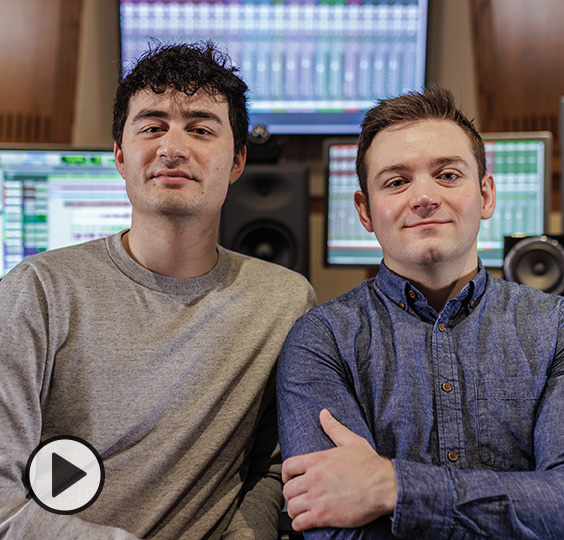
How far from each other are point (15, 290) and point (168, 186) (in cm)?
34

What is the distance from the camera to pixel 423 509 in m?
0.80

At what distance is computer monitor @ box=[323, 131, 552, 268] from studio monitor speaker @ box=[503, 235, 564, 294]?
0.30 meters

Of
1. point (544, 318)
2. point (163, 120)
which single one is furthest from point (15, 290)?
point (544, 318)

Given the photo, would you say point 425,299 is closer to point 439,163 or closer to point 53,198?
point 439,163

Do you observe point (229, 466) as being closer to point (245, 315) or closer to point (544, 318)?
point (245, 315)

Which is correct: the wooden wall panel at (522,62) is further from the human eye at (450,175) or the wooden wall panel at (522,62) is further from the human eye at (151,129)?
the human eye at (151,129)

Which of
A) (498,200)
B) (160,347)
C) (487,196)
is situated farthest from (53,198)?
(498,200)

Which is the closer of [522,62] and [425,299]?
[425,299]

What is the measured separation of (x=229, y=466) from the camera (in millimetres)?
1105

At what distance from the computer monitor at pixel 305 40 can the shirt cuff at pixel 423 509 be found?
1.72 m

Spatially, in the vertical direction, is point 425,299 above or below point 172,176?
below

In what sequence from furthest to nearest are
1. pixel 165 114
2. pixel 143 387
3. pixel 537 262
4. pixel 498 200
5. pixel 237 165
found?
pixel 498 200 < pixel 537 262 < pixel 237 165 < pixel 165 114 < pixel 143 387

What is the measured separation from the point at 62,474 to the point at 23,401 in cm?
14

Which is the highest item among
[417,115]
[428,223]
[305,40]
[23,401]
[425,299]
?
[305,40]
